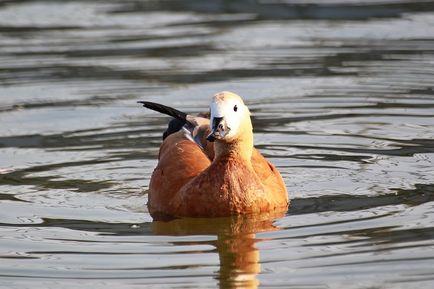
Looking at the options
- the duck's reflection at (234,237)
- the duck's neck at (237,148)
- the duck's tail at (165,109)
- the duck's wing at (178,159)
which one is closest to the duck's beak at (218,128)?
the duck's neck at (237,148)

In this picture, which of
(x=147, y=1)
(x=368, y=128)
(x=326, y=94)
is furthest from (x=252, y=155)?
(x=147, y=1)

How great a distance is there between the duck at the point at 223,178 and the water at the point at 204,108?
0.15 metres

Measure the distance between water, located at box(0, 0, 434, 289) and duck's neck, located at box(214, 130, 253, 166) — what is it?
54cm

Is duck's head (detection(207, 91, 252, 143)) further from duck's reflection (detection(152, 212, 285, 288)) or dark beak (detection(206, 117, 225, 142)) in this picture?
duck's reflection (detection(152, 212, 285, 288))

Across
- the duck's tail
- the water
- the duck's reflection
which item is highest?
the duck's tail

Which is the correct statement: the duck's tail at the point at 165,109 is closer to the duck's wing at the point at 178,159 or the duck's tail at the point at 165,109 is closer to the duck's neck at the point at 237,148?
the duck's wing at the point at 178,159

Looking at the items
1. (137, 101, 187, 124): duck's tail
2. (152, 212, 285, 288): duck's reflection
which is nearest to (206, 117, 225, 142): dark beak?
(152, 212, 285, 288): duck's reflection

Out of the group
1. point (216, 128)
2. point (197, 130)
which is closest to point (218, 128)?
point (216, 128)

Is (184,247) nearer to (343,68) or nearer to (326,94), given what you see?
(326,94)

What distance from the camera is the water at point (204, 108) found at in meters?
9.02

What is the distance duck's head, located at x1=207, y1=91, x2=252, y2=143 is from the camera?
10023 mm

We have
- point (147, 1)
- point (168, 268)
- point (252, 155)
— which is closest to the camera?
point (168, 268)

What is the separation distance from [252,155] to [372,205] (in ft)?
3.85

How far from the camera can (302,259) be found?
8.93m
